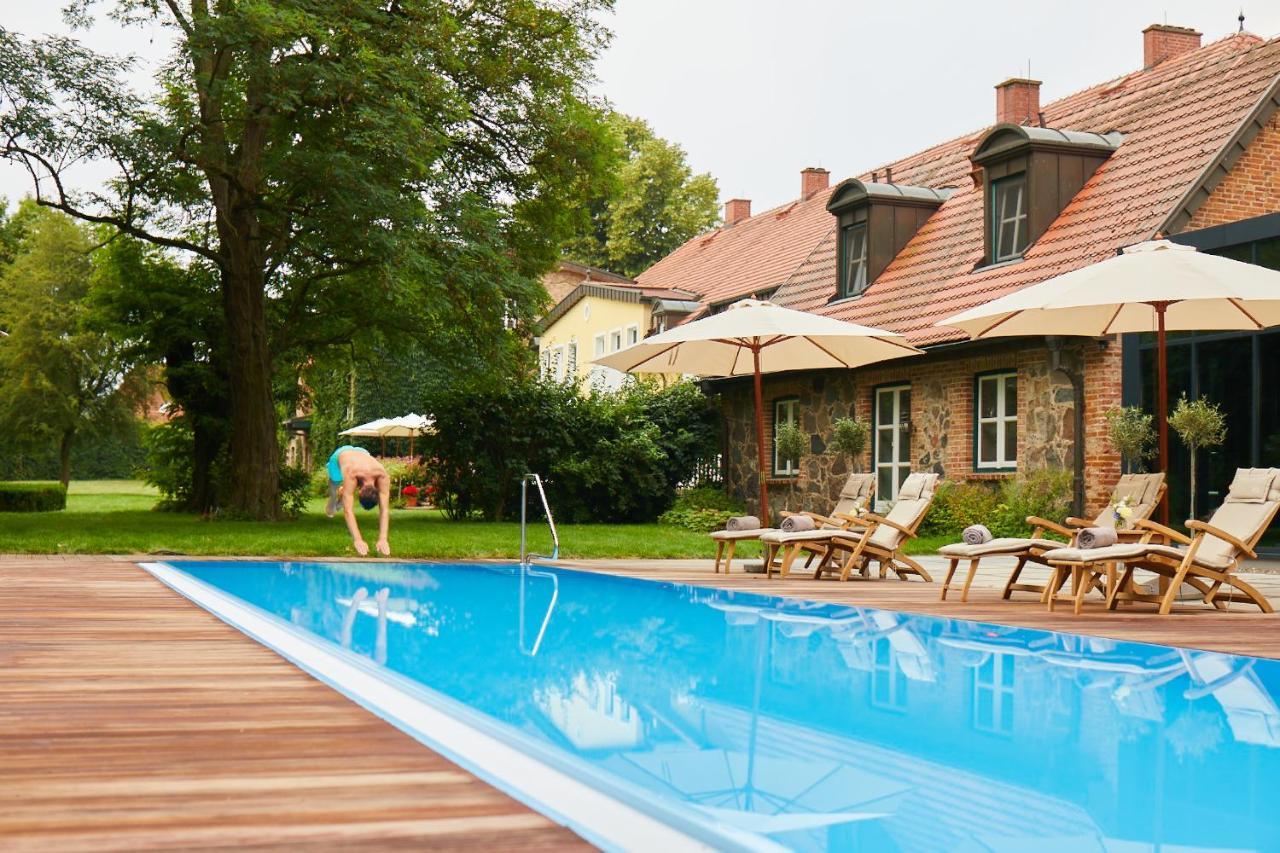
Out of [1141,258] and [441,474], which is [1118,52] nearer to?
[441,474]

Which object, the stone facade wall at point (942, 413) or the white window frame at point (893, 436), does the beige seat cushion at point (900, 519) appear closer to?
the stone facade wall at point (942, 413)

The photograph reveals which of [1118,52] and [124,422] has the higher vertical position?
[1118,52]

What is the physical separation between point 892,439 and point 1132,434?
5.71 metres

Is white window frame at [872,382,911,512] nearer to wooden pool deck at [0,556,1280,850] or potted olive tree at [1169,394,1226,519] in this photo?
potted olive tree at [1169,394,1226,519]

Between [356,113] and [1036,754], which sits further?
[356,113]

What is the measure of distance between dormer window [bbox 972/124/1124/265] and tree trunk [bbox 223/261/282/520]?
11.1 metres

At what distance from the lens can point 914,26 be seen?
24.1 m

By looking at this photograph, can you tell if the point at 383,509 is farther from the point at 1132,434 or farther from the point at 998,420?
the point at 998,420

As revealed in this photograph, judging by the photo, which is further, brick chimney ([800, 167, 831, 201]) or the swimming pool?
brick chimney ([800, 167, 831, 201])

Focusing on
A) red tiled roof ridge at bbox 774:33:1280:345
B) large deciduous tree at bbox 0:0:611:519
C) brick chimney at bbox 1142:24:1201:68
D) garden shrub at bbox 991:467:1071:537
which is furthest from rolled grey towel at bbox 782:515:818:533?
brick chimney at bbox 1142:24:1201:68

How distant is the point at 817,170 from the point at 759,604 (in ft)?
78.2

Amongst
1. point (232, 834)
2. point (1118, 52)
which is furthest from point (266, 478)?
point (1118, 52)

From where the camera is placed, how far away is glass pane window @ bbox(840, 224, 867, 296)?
73.2 feet

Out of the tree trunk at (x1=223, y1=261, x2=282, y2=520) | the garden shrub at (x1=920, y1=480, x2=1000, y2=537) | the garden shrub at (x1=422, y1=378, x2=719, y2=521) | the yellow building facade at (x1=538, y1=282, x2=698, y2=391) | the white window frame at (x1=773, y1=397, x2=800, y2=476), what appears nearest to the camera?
the garden shrub at (x1=920, y1=480, x2=1000, y2=537)
